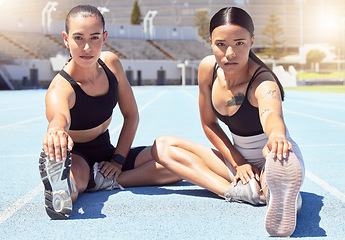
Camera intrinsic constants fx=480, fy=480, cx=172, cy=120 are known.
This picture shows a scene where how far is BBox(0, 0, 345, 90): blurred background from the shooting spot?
45.8 metres

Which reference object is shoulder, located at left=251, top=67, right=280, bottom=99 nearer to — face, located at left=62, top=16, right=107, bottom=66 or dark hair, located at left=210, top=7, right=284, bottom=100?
dark hair, located at left=210, top=7, right=284, bottom=100

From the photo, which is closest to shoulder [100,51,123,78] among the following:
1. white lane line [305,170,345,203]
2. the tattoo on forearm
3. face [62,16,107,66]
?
face [62,16,107,66]

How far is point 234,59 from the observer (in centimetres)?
318

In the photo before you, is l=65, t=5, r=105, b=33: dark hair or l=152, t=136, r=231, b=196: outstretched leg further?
l=152, t=136, r=231, b=196: outstretched leg

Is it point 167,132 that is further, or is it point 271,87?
point 167,132

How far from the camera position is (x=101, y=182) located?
4043mm

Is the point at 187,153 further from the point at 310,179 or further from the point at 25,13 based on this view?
the point at 25,13

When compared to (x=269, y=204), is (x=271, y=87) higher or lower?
higher

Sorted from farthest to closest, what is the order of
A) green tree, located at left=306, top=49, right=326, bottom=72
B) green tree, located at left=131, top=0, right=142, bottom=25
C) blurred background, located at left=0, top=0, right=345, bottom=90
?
green tree, located at left=306, top=49, right=326, bottom=72
green tree, located at left=131, top=0, right=142, bottom=25
blurred background, located at left=0, top=0, right=345, bottom=90

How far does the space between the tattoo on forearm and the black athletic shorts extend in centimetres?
118

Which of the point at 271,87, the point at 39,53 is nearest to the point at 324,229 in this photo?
the point at 271,87

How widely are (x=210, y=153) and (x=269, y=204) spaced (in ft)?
4.04

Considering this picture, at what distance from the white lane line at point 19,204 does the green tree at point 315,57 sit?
245 feet

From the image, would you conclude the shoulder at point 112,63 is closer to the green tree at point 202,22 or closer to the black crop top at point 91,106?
the black crop top at point 91,106
